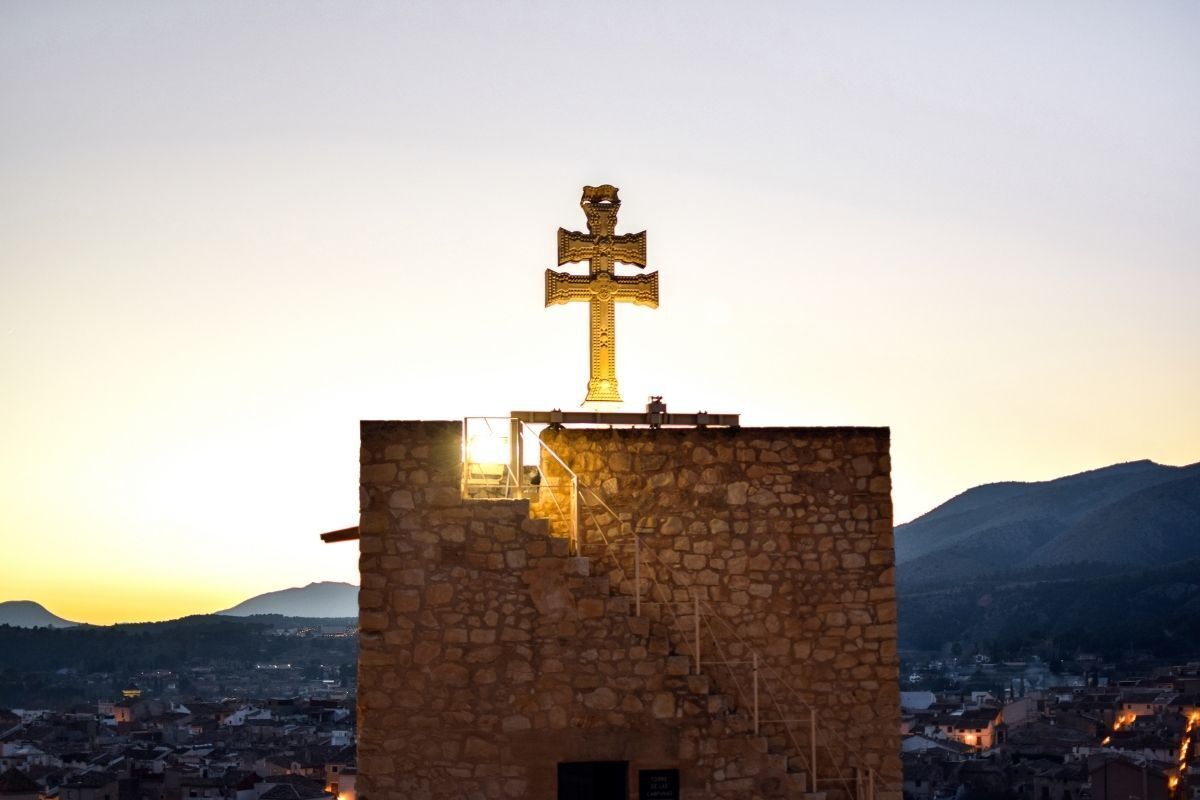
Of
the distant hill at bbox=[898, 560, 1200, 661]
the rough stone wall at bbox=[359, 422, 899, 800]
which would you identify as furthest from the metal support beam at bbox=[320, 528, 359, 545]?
the distant hill at bbox=[898, 560, 1200, 661]

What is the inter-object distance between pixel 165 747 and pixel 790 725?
4008 inches

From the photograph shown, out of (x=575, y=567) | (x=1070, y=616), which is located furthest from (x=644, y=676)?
(x=1070, y=616)

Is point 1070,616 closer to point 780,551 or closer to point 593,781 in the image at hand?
point 780,551

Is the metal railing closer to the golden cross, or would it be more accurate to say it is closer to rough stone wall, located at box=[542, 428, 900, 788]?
rough stone wall, located at box=[542, 428, 900, 788]

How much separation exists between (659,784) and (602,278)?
4444 millimetres

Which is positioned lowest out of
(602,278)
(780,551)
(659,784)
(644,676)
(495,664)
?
(659,784)

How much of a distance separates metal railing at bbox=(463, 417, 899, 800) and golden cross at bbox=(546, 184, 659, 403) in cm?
124

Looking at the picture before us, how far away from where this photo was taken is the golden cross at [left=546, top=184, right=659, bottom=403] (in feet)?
52.0

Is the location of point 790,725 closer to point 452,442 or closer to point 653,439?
point 653,439

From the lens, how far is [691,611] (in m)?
15.0

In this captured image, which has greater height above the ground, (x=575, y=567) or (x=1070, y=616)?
(x=1070, y=616)

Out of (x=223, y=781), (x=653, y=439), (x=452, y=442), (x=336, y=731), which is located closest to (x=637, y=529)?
(x=653, y=439)

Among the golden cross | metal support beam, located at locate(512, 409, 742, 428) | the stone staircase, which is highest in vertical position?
the golden cross

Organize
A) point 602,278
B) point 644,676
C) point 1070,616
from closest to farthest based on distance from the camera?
point 644,676, point 602,278, point 1070,616
